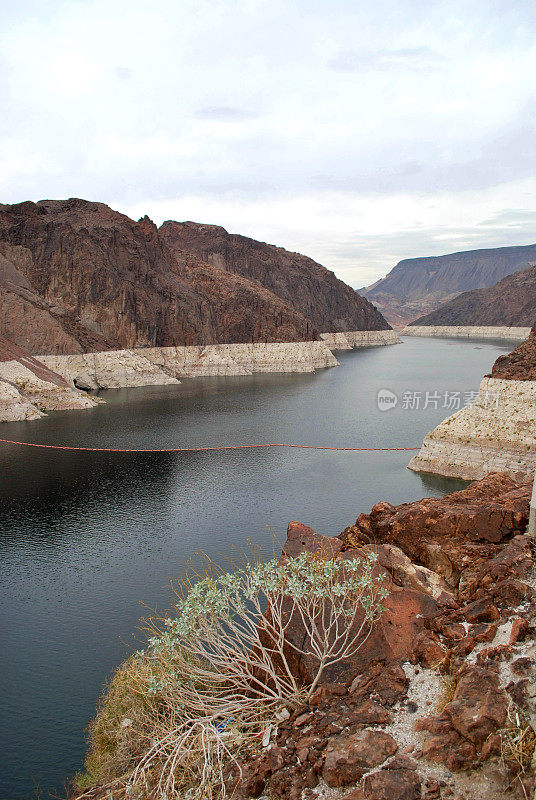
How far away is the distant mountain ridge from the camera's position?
84938 mm

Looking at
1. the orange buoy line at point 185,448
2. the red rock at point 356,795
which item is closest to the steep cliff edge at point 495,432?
the orange buoy line at point 185,448

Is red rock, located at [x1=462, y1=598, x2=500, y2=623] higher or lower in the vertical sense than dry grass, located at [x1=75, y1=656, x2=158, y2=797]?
higher

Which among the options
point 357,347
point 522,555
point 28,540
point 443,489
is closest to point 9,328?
point 28,540

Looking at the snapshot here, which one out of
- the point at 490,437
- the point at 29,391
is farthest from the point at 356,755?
the point at 29,391

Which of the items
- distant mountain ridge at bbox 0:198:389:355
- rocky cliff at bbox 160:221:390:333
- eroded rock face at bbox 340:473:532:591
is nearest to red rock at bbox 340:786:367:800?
eroded rock face at bbox 340:473:532:591

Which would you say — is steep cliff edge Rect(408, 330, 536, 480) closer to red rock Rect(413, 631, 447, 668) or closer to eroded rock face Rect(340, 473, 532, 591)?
eroded rock face Rect(340, 473, 532, 591)

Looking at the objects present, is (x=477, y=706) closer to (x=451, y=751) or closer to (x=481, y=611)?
(x=451, y=751)

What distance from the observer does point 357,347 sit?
188000 mm

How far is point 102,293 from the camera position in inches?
3723

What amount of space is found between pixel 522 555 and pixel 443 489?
20939 mm

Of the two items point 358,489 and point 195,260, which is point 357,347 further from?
point 358,489

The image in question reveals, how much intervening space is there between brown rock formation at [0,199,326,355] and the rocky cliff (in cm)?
4171

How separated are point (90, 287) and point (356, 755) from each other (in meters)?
92.3

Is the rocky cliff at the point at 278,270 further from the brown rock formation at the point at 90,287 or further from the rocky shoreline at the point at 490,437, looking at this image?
the rocky shoreline at the point at 490,437
